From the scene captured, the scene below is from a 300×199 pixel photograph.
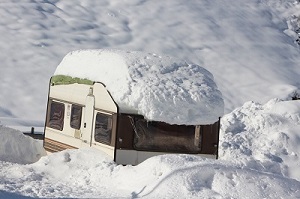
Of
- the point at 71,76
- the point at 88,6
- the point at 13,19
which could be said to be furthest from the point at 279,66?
the point at 71,76

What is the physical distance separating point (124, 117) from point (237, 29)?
29207 millimetres

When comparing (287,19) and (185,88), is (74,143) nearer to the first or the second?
(185,88)

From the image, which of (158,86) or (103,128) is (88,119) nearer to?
(103,128)

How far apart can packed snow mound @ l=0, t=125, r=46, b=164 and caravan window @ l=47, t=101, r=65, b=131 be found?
26.2 inches

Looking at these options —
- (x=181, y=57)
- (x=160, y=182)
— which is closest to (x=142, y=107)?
(x=160, y=182)

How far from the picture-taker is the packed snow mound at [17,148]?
14.2m

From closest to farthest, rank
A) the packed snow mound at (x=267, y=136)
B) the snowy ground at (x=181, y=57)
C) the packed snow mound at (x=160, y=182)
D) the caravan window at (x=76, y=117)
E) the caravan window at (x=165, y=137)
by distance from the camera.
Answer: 1. the packed snow mound at (x=160, y=182)
2. the snowy ground at (x=181, y=57)
3. the caravan window at (x=165, y=137)
4. the caravan window at (x=76, y=117)
5. the packed snow mound at (x=267, y=136)

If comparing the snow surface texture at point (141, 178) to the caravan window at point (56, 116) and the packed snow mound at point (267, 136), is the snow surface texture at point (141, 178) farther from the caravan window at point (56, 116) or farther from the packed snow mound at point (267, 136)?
the packed snow mound at point (267, 136)

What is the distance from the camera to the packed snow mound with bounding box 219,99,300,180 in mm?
15462

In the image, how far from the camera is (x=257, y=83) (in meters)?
33.4

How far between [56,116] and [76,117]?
42.3 inches

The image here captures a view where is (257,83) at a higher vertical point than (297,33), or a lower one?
lower

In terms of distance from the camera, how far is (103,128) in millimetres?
12422

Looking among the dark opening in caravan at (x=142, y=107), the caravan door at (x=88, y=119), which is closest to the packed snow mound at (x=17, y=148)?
the dark opening in caravan at (x=142, y=107)
